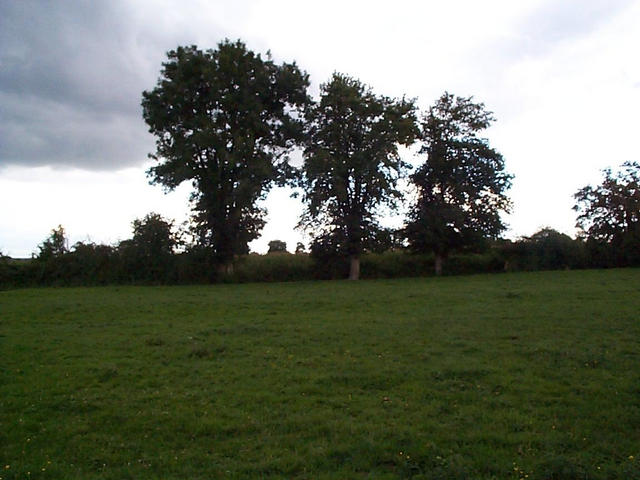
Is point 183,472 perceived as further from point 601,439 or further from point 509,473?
point 601,439

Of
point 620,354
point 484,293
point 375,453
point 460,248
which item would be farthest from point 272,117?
point 375,453

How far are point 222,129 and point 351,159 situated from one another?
10974 mm

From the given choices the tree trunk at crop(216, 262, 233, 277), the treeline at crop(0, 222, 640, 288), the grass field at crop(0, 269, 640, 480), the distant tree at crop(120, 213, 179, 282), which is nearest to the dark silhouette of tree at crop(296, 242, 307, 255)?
the treeline at crop(0, 222, 640, 288)

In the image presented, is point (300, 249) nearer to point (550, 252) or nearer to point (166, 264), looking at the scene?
point (166, 264)

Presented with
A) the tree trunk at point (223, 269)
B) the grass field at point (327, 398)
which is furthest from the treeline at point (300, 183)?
the grass field at point (327, 398)

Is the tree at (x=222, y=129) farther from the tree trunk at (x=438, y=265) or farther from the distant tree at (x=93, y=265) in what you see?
the tree trunk at (x=438, y=265)

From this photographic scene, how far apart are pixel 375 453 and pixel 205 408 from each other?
3.59m

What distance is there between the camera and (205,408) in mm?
9688

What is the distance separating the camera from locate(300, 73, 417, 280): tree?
44250 mm

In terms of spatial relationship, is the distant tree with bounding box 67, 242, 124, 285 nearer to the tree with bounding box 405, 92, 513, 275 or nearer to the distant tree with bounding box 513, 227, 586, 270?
the tree with bounding box 405, 92, 513, 275

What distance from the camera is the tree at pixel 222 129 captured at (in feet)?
138

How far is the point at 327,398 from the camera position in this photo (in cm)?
1020

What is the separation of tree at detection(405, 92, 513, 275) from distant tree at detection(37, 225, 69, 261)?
31.9 metres

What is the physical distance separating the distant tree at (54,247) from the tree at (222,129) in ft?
39.9
